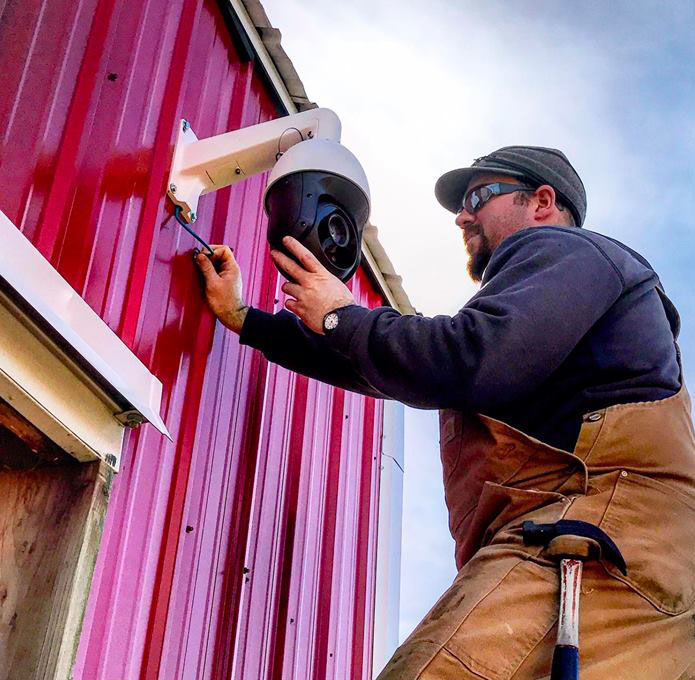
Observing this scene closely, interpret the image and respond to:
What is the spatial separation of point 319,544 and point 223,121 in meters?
1.75

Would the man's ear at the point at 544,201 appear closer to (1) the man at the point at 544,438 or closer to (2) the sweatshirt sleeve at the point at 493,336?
(1) the man at the point at 544,438

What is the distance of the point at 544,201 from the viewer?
3.27m

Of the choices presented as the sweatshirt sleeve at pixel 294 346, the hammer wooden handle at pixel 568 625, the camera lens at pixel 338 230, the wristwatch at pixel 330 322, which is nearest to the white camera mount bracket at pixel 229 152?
the camera lens at pixel 338 230

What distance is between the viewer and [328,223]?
8.87 ft

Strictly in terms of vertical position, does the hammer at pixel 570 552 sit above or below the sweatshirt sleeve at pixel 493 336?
below

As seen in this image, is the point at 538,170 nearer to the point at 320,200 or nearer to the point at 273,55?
the point at 320,200

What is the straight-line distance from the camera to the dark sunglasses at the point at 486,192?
10.7 ft

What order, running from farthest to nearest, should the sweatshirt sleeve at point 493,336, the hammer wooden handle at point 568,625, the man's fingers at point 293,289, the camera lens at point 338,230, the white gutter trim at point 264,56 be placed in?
1. the white gutter trim at point 264,56
2. the camera lens at point 338,230
3. the man's fingers at point 293,289
4. the sweatshirt sleeve at point 493,336
5. the hammer wooden handle at point 568,625

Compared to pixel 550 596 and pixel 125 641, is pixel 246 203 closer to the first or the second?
pixel 125 641

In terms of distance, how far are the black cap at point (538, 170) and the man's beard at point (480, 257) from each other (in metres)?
0.27

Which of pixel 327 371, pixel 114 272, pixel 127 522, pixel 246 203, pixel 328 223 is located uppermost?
pixel 246 203

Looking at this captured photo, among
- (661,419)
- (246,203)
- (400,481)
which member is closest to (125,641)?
(661,419)

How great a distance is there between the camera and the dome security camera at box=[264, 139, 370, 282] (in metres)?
2.66

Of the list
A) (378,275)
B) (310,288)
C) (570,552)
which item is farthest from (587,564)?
(378,275)
